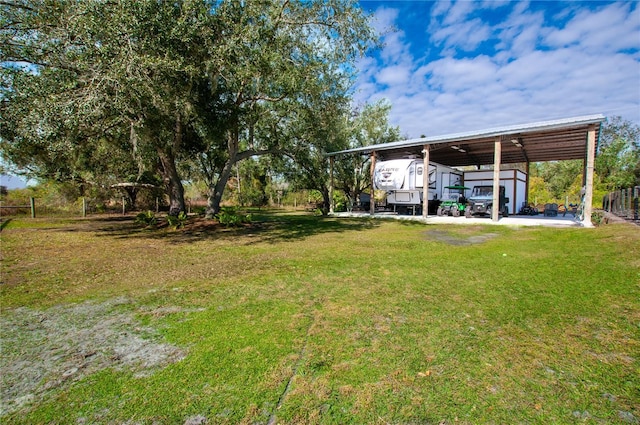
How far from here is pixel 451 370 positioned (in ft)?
9.11

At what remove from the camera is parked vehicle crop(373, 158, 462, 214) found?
693 inches

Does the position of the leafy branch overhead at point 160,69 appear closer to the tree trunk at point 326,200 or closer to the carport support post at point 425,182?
the carport support post at point 425,182

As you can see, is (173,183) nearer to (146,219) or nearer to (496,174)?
(146,219)

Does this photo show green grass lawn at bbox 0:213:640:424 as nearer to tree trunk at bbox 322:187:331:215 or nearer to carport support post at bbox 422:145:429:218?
carport support post at bbox 422:145:429:218

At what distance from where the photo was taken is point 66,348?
10.5ft

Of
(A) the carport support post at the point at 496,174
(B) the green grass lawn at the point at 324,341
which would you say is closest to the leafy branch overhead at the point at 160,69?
(B) the green grass lawn at the point at 324,341

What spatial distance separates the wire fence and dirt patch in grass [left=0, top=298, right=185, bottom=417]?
17310mm

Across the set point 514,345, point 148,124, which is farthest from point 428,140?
point 514,345

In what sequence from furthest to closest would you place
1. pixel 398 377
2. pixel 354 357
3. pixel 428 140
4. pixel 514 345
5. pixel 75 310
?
pixel 428 140, pixel 75 310, pixel 514 345, pixel 354 357, pixel 398 377

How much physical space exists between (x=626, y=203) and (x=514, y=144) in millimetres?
5591

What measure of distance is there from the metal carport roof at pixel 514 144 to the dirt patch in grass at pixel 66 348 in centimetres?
1525

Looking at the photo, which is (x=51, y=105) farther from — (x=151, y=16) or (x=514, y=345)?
(x=514, y=345)

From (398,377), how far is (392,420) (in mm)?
519

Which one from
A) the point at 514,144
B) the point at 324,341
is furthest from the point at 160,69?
the point at 514,144
